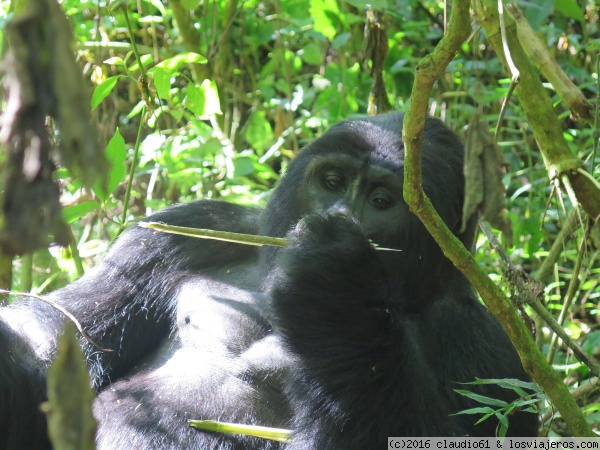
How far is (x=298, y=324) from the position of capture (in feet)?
7.14

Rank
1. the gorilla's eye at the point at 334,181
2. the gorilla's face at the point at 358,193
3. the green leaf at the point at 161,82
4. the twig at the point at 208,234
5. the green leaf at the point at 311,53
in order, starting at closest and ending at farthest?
the twig at the point at 208,234
the gorilla's face at the point at 358,193
the gorilla's eye at the point at 334,181
the green leaf at the point at 161,82
the green leaf at the point at 311,53

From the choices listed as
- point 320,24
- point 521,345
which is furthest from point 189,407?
point 320,24

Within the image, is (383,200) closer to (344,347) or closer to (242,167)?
(344,347)

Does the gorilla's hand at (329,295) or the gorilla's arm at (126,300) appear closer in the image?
the gorilla's hand at (329,295)

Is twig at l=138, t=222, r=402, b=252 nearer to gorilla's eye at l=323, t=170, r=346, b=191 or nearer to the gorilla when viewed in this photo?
the gorilla

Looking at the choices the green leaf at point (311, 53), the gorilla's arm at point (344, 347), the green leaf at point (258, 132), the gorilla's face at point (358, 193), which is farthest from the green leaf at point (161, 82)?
the green leaf at point (311, 53)

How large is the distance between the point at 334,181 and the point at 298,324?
2.01 ft

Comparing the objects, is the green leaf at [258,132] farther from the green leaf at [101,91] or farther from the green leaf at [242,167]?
the green leaf at [101,91]

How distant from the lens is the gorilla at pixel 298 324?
2166 millimetres

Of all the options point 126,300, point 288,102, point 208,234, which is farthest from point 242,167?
point 208,234

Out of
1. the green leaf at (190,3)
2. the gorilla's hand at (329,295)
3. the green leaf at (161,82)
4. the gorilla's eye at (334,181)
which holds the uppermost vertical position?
the green leaf at (190,3)

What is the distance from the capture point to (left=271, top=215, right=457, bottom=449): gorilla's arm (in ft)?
7.04

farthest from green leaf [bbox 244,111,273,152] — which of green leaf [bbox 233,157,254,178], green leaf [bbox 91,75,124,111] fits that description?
green leaf [bbox 91,75,124,111]

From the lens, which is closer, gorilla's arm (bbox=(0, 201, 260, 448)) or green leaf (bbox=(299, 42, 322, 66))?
gorilla's arm (bbox=(0, 201, 260, 448))
